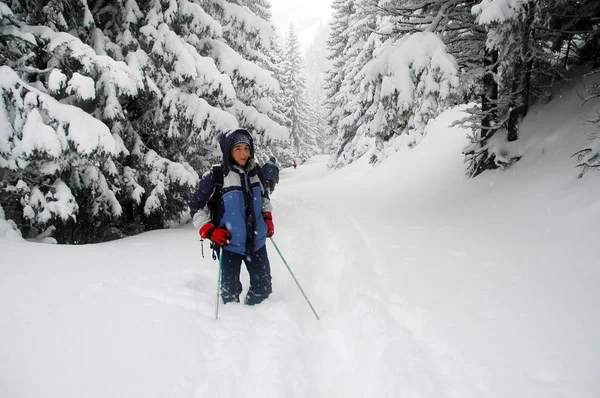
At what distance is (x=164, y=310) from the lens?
367 cm

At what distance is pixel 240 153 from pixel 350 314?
2317 millimetres

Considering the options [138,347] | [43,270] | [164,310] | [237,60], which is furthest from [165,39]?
[138,347]

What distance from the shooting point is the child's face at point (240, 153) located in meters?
4.01

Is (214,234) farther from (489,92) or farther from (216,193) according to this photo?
(489,92)

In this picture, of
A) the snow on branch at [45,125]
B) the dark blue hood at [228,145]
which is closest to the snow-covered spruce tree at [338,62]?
the snow on branch at [45,125]

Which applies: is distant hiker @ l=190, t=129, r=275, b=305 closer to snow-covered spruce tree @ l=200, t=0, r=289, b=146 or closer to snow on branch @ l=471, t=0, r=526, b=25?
snow on branch @ l=471, t=0, r=526, b=25

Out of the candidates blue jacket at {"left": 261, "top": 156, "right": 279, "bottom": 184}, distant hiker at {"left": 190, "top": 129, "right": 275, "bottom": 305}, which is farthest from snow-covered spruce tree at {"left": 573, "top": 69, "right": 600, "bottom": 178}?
blue jacket at {"left": 261, "top": 156, "right": 279, "bottom": 184}

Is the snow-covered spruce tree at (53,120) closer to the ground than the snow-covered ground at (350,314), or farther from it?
farther from it

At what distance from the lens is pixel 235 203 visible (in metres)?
4.02

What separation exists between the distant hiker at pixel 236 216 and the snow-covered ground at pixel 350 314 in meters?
0.36

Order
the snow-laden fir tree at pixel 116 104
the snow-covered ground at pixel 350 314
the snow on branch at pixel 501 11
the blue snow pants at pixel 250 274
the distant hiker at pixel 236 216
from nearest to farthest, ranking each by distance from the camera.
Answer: the snow-covered ground at pixel 350 314
the distant hiker at pixel 236 216
the blue snow pants at pixel 250 274
the snow on branch at pixel 501 11
the snow-laden fir tree at pixel 116 104

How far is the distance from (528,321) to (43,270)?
5.29 metres

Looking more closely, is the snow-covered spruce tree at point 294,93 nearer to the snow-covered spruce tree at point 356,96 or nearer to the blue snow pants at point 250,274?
the snow-covered spruce tree at point 356,96

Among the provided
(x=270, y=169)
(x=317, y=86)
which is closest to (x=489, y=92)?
(x=270, y=169)
